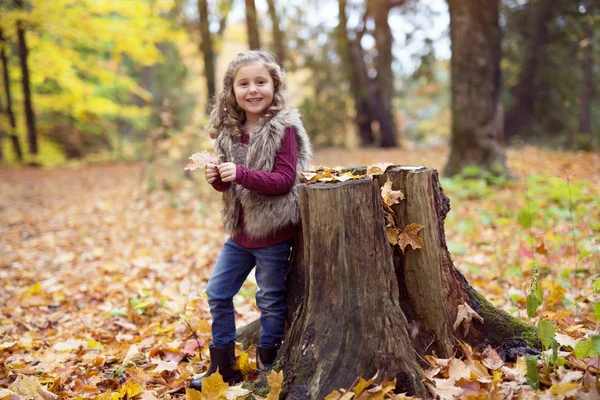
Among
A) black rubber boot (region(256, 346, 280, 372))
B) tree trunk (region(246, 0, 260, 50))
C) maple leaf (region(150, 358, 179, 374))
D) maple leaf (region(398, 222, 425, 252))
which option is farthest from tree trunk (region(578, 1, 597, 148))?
maple leaf (region(150, 358, 179, 374))

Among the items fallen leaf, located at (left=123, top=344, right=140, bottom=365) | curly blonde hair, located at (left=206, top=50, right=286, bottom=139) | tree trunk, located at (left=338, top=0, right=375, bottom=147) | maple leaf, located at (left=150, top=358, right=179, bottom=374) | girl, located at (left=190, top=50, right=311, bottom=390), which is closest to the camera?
girl, located at (left=190, top=50, right=311, bottom=390)

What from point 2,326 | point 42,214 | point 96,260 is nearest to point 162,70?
point 42,214

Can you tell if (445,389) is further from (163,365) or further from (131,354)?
(131,354)

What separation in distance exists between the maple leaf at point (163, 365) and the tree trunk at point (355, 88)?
1215 cm

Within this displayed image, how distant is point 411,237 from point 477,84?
230 inches

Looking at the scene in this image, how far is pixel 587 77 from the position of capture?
1046 cm

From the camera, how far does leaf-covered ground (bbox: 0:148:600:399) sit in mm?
2238

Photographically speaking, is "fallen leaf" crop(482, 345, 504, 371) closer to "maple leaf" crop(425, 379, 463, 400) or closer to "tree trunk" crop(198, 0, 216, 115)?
"maple leaf" crop(425, 379, 463, 400)

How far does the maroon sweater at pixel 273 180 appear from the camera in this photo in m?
2.25

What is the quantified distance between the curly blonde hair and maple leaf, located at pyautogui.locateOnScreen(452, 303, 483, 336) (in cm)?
141

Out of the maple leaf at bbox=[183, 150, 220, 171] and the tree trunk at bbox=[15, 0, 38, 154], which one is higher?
the tree trunk at bbox=[15, 0, 38, 154]

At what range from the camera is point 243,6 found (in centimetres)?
953

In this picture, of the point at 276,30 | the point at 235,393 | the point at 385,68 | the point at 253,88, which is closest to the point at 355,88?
the point at 385,68

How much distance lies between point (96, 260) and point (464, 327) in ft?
15.0
